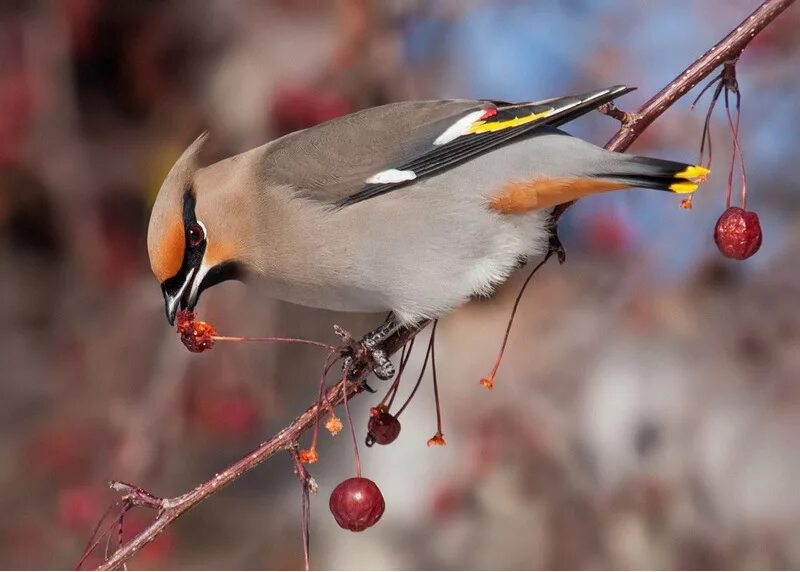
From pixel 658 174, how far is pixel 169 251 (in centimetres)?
95

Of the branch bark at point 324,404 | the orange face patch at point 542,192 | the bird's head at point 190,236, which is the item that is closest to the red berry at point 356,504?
the branch bark at point 324,404

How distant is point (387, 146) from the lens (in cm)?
223

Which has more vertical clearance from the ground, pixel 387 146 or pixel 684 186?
pixel 387 146

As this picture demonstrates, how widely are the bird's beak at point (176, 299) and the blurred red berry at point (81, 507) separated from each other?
7.39 ft

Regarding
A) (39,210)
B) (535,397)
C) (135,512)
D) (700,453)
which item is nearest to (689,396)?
(700,453)

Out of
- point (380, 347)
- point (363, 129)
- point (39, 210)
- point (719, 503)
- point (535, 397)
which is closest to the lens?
point (380, 347)

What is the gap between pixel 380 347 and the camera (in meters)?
2.01

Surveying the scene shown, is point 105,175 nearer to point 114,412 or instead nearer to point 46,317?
point 46,317

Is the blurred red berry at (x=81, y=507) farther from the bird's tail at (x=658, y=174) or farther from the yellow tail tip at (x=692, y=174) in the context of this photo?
the yellow tail tip at (x=692, y=174)

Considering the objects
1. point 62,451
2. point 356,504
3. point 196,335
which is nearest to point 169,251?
point 196,335

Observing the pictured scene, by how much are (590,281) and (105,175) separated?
217cm

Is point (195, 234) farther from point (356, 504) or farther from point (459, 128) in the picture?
point (356, 504)

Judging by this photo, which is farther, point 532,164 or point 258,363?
point 258,363

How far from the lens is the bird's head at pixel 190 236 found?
6.90 feet
